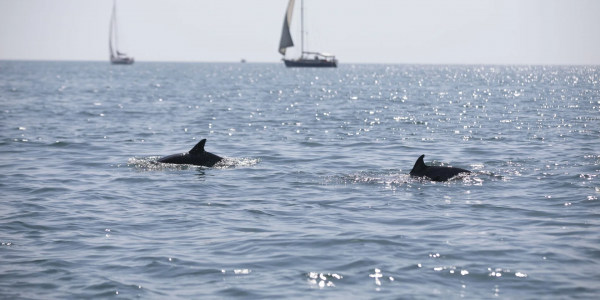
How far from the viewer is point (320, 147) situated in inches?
1020

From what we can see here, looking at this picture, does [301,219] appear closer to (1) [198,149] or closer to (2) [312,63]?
(1) [198,149]

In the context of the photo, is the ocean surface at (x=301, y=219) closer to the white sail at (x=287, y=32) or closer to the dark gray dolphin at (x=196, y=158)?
the dark gray dolphin at (x=196, y=158)

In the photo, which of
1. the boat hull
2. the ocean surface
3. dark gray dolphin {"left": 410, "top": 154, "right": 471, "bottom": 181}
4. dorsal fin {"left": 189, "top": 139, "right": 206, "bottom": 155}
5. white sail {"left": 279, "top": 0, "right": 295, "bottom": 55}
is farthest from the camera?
the boat hull

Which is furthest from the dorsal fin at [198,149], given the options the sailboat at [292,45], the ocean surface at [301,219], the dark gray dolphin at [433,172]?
the sailboat at [292,45]

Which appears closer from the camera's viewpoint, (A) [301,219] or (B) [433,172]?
(A) [301,219]

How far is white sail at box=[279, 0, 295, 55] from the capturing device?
14188cm

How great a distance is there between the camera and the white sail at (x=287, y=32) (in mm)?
141875

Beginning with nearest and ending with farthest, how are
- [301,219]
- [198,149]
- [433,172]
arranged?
[301,219]
[433,172]
[198,149]

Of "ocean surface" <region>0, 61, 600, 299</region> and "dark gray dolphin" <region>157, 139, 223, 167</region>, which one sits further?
"dark gray dolphin" <region>157, 139, 223, 167</region>

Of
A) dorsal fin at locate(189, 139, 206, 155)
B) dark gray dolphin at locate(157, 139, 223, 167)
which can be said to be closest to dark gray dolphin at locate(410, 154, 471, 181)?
dark gray dolphin at locate(157, 139, 223, 167)

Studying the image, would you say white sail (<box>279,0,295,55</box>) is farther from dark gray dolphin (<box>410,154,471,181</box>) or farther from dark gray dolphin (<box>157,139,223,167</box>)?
dark gray dolphin (<box>410,154,471,181</box>)

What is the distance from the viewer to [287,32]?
145 m

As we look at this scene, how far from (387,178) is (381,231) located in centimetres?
579

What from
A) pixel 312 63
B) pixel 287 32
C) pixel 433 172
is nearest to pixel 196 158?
pixel 433 172
